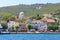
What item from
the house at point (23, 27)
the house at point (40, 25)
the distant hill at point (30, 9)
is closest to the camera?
the house at point (23, 27)

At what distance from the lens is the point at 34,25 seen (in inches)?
3019

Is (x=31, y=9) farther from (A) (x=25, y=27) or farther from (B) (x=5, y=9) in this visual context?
(A) (x=25, y=27)

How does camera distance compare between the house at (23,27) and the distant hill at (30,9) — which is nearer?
the house at (23,27)

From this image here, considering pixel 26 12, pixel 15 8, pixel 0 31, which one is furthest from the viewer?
pixel 15 8

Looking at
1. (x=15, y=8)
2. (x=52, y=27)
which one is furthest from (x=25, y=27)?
(x=15, y=8)

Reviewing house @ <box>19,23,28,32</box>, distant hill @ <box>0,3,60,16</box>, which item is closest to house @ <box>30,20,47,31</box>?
house @ <box>19,23,28,32</box>

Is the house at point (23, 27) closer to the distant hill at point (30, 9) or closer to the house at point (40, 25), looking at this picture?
the house at point (40, 25)

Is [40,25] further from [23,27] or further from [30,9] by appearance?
[30,9]

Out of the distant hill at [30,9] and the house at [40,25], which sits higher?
the distant hill at [30,9]

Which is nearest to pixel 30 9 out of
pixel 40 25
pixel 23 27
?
pixel 40 25

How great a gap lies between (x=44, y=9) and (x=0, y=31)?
72.1m

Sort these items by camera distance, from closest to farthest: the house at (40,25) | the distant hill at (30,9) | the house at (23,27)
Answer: the house at (23,27) → the house at (40,25) → the distant hill at (30,9)

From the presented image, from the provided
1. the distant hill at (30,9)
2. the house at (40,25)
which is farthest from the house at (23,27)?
the distant hill at (30,9)

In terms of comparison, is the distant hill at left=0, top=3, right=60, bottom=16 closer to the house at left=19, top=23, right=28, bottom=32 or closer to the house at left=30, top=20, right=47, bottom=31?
the house at left=30, top=20, right=47, bottom=31
